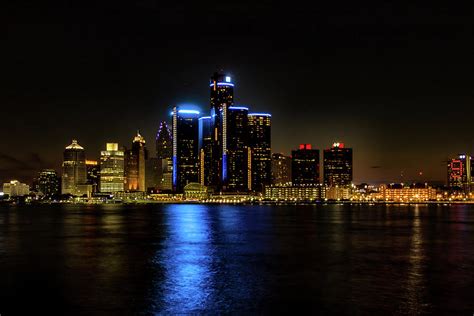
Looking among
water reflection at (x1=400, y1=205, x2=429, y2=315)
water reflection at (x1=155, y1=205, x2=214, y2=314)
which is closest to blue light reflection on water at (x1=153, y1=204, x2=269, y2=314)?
water reflection at (x1=155, y1=205, x2=214, y2=314)

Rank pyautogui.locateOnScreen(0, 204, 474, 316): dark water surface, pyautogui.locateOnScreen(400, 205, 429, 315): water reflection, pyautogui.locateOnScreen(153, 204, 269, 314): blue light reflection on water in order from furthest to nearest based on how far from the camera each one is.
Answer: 1. pyautogui.locateOnScreen(153, 204, 269, 314): blue light reflection on water
2. pyautogui.locateOnScreen(0, 204, 474, 316): dark water surface
3. pyautogui.locateOnScreen(400, 205, 429, 315): water reflection

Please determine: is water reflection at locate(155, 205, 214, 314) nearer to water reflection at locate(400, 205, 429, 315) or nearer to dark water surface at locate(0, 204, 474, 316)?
dark water surface at locate(0, 204, 474, 316)

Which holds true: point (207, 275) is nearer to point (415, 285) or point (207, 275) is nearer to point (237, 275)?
point (237, 275)

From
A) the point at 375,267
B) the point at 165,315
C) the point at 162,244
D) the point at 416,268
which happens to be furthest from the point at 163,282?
the point at 162,244

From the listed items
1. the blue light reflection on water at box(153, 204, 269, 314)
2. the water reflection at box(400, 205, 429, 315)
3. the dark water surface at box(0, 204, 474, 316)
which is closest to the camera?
the water reflection at box(400, 205, 429, 315)

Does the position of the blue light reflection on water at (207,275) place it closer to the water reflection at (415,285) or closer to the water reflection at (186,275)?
the water reflection at (186,275)

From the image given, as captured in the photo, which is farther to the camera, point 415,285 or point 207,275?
point 207,275

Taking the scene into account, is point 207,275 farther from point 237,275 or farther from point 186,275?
point 237,275

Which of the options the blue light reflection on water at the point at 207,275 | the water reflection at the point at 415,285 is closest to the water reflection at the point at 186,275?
the blue light reflection on water at the point at 207,275

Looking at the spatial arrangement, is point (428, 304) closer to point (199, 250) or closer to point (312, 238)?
point (199, 250)

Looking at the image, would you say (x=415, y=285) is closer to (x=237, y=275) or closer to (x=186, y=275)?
(x=237, y=275)

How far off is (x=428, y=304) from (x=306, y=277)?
941cm

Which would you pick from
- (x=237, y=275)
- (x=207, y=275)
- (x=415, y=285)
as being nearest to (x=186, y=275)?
(x=207, y=275)

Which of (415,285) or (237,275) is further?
(237,275)
